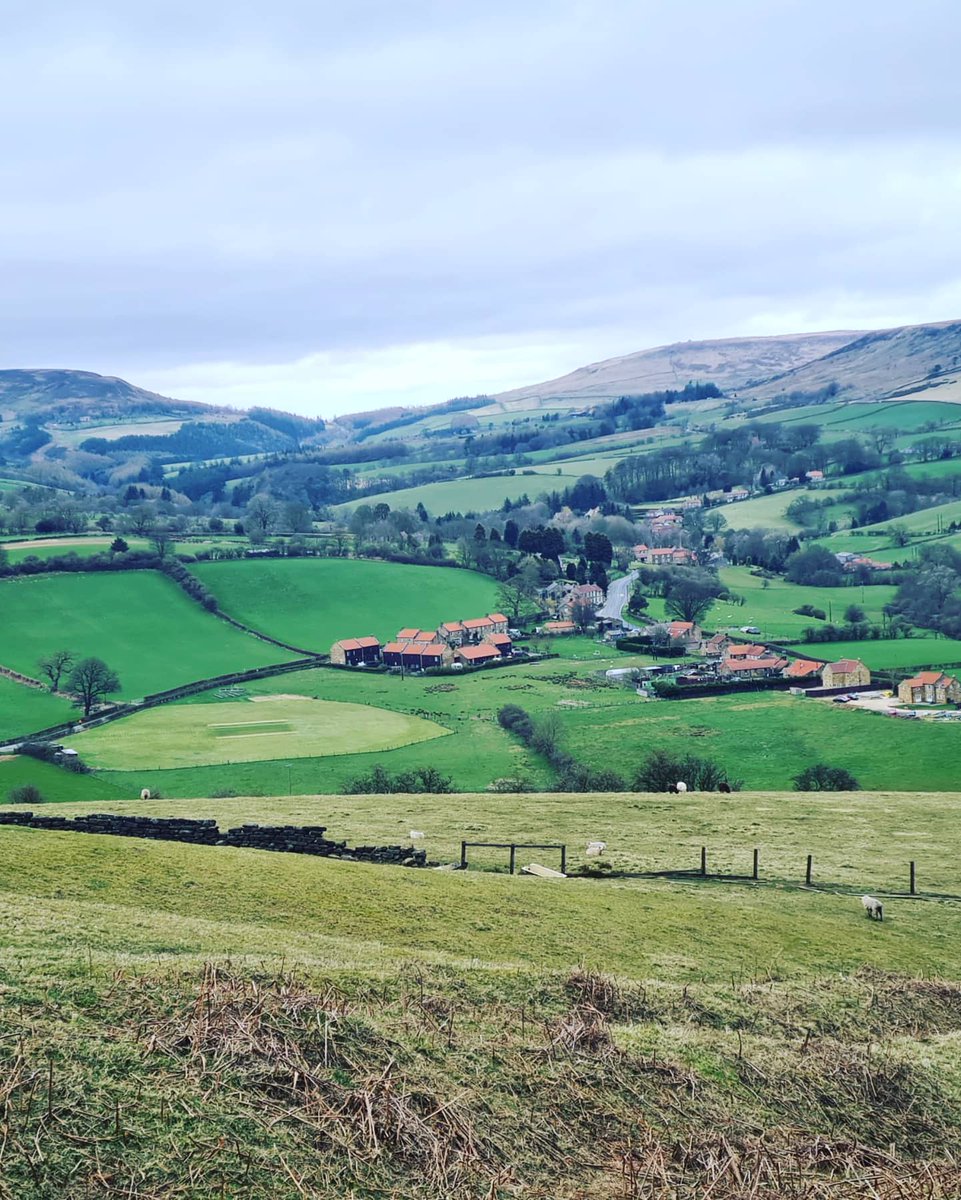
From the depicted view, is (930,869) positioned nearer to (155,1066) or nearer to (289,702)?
(155,1066)

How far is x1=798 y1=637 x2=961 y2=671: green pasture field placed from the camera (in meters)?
111

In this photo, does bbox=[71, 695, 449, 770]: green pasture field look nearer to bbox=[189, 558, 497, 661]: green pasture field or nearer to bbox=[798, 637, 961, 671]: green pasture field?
bbox=[189, 558, 497, 661]: green pasture field

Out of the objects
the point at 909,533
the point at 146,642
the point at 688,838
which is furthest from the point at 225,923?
the point at 909,533

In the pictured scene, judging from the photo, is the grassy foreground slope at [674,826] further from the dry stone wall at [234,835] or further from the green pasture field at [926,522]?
the green pasture field at [926,522]

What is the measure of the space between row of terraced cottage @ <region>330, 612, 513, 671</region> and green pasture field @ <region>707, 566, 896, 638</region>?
99.2 ft

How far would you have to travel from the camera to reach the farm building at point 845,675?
104875 mm

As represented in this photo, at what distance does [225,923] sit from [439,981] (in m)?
5.29

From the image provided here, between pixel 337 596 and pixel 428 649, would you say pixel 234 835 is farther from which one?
pixel 337 596

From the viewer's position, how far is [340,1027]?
15031mm

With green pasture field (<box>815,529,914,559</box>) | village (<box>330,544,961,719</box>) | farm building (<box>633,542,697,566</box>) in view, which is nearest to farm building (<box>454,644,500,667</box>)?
village (<box>330,544,961,719</box>)

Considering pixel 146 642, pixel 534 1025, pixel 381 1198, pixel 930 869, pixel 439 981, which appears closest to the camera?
pixel 381 1198

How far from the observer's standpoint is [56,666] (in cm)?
10469

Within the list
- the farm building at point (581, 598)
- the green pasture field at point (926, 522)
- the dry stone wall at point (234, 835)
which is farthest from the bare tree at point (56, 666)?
the green pasture field at point (926, 522)

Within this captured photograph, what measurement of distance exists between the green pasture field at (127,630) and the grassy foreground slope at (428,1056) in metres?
91.3
